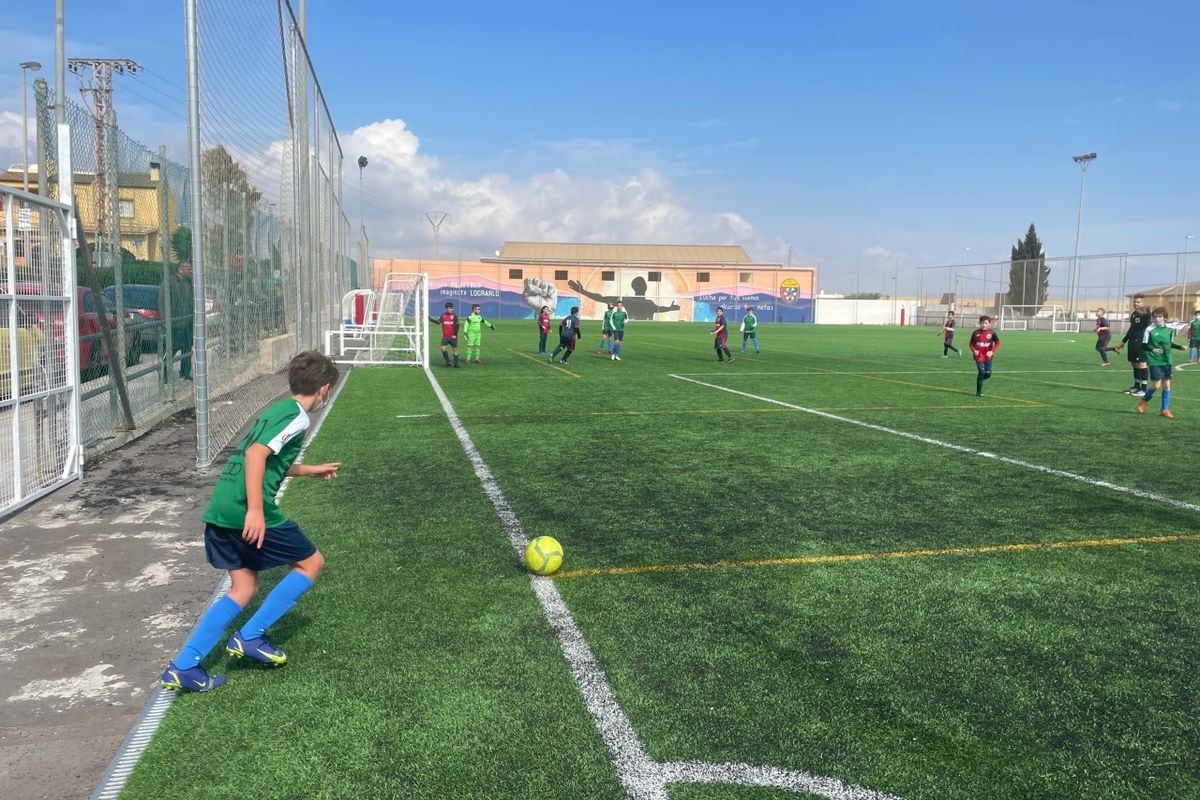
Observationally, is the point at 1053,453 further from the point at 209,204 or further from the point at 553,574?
the point at 209,204

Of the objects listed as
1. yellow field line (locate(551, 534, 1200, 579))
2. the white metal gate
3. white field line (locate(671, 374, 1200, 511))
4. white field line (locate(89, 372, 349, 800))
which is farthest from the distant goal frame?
white field line (locate(89, 372, 349, 800))

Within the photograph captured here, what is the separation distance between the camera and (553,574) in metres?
5.10

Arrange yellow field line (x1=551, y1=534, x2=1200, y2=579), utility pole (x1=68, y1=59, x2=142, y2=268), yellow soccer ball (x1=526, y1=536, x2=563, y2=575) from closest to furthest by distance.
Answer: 1. yellow soccer ball (x1=526, y1=536, x2=563, y2=575)
2. yellow field line (x1=551, y1=534, x2=1200, y2=579)
3. utility pole (x1=68, y1=59, x2=142, y2=268)

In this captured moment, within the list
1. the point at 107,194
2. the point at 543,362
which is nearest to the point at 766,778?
the point at 107,194

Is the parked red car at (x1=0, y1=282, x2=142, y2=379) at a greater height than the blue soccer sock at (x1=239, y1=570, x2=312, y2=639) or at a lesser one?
greater

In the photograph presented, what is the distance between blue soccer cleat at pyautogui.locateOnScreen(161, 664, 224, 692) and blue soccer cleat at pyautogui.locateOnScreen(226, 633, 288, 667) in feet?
0.58

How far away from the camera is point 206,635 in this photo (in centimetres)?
363

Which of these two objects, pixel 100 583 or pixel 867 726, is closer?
pixel 867 726

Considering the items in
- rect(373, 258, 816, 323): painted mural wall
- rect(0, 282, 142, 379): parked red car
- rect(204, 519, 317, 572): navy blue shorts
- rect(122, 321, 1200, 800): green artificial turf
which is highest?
rect(373, 258, 816, 323): painted mural wall

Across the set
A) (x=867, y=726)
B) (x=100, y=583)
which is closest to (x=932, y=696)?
(x=867, y=726)

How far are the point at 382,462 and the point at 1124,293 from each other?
55.3 m

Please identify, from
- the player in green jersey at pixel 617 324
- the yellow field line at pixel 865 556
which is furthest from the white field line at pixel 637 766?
the player in green jersey at pixel 617 324

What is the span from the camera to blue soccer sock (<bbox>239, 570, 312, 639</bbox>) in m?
3.78

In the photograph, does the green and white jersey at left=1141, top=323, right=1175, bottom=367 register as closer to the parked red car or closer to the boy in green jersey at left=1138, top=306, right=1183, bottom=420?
the boy in green jersey at left=1138, top=306, right=1183, bottom=420
